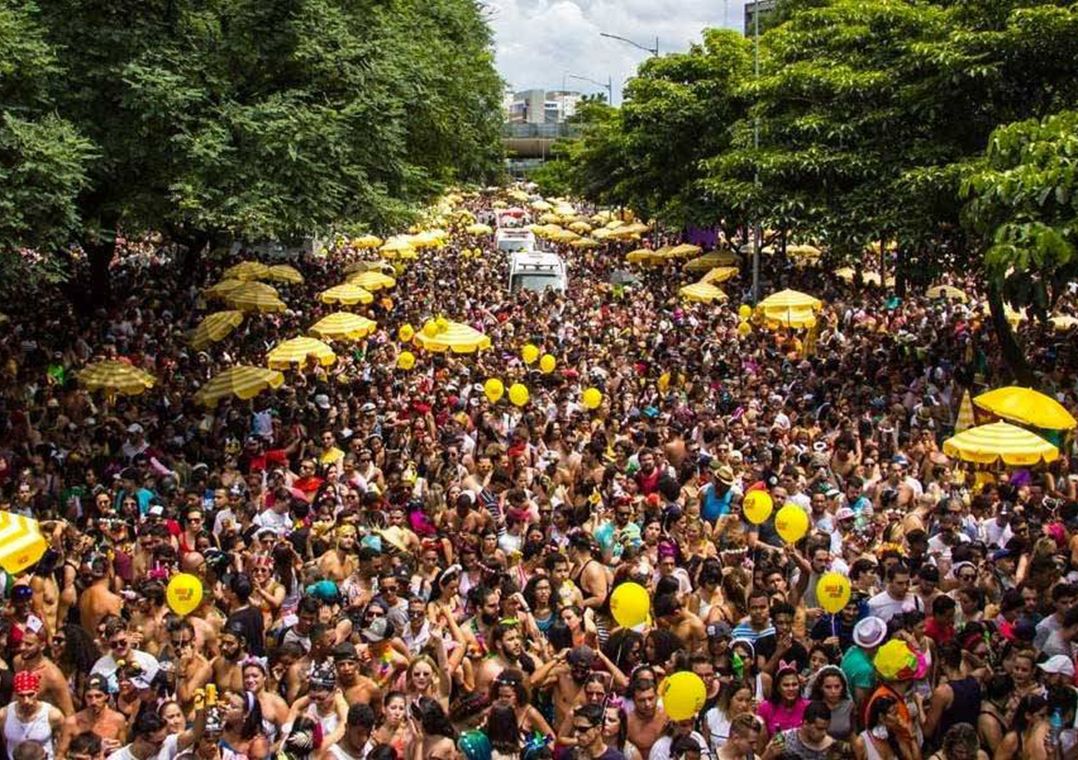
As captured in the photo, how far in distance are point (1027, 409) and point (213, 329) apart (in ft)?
43.0

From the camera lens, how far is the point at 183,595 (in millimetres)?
7547

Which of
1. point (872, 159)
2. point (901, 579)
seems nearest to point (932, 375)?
point (872, 159)

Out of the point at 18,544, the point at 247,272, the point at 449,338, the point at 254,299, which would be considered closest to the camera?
the point at 18,544

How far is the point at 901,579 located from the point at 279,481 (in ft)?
19.3

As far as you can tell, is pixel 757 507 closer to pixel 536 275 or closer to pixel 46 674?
pixel 46 674

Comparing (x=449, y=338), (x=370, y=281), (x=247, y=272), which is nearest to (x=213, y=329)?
(x=449, y=338)

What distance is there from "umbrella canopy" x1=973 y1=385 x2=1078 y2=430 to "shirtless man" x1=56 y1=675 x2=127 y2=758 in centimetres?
927


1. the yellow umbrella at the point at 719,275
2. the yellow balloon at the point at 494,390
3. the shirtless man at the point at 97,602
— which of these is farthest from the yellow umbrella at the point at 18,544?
the yellow umbrella at the point at 719,275

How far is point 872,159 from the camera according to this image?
20.0 metres

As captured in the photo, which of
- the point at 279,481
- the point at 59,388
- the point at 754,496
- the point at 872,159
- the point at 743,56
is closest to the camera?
the point at 754,496

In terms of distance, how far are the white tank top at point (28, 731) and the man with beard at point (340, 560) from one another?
2.61 m

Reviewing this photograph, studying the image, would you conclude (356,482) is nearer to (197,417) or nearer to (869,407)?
(197,417)

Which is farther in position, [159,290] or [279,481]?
[159,290]

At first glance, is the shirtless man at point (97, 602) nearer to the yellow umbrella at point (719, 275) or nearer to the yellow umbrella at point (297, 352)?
the yellow umbrella at point (297, 352)
